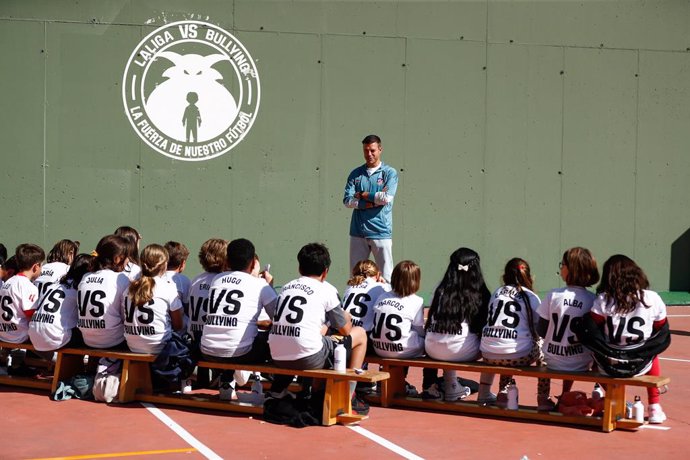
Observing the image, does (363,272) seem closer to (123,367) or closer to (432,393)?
(432,393)

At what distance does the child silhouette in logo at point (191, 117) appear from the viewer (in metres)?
13.9

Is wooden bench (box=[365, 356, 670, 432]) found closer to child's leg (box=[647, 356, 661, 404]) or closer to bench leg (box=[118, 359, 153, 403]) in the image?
child's leg (box=[647, 356, 661, 404])

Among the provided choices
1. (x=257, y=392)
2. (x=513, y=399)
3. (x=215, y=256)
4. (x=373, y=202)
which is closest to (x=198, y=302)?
(x=215, y=256)

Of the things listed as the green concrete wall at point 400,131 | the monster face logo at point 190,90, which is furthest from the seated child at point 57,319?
the monster face logo at point 190,90

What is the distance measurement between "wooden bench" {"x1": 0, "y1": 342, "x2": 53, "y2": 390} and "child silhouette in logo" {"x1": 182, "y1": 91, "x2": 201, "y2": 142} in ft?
18.7

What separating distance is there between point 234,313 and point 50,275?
2286 millimetres

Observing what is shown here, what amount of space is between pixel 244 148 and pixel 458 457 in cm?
839

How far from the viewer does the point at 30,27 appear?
526 inches

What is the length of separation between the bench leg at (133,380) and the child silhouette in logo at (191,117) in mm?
6228

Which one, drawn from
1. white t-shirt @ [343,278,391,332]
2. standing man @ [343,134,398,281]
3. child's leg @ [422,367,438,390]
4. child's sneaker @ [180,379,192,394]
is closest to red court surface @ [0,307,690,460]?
child's sneaker @ [180,379,192,394]

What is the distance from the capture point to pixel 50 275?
9180 millimetres

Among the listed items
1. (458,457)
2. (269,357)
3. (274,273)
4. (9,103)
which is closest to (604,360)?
(458,457)

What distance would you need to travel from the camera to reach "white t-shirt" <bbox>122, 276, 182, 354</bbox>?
8.02 m

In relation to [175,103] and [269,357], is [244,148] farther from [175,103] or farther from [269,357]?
[269,357]
